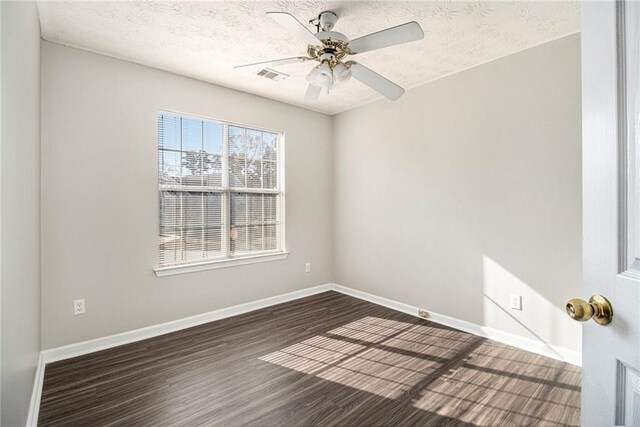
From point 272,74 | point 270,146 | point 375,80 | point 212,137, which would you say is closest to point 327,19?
point 375,80

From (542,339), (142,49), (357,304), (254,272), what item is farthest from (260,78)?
(542,339)

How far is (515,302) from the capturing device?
108 inches

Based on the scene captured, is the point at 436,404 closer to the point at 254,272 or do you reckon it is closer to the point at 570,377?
the point at 570,377

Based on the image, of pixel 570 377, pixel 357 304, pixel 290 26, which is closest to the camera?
pixel 290 26

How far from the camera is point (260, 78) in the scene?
3.26 m

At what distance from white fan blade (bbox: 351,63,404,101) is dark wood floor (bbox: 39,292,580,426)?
7.25 feet

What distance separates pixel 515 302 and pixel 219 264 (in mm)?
3033

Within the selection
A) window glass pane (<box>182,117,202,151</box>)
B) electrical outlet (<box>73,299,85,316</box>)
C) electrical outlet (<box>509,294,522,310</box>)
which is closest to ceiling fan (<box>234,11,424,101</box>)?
window glass pane (<box>182,117,202,151</box>)

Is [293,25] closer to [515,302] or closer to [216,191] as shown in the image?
[216,191]

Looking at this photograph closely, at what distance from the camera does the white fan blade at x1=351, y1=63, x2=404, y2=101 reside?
7.17 feet

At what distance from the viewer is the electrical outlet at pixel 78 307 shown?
8.49 feet

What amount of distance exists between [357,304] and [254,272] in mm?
1400

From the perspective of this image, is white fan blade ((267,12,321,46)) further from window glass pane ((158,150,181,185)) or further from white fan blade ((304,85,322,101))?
window glass pane ((158,150,181,185))

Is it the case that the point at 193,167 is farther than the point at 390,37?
Yes
